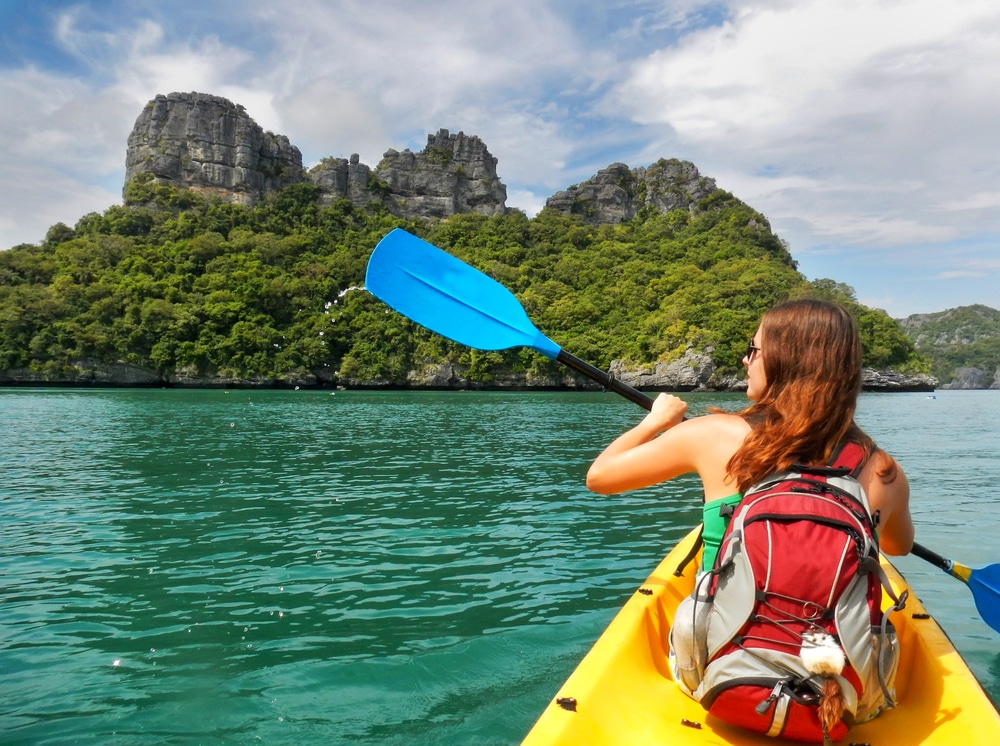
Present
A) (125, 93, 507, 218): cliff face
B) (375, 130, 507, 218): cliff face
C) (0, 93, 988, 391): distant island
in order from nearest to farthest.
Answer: (0, 93, 988, 391): distant island < (125, 93, 507, 218): cliff face < (375, 130, 507, 218): cliff face

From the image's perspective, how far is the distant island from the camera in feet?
235

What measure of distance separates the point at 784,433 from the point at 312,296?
290 ft

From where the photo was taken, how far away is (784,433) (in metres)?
2.00

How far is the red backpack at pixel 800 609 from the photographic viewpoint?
1.86m

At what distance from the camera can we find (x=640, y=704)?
252 centimetres

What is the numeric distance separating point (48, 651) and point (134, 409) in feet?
95.8

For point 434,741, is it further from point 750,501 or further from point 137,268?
point 137,268

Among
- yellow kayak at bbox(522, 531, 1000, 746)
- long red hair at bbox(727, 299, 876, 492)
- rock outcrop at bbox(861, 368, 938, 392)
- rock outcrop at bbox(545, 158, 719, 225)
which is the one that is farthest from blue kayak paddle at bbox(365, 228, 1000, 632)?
rock outcrop at bbox(545, 158, 719, 225)

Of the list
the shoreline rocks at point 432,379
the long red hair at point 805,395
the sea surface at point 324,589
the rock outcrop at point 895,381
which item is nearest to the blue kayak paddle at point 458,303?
the sea surface at point 324,589

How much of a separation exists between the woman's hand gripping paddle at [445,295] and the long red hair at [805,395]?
84.6 inches

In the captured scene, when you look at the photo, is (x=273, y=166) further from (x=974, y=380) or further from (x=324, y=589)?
(x=974, y=380)

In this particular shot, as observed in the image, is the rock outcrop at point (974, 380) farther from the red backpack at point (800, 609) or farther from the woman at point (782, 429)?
the red backpack at point (800, 609)

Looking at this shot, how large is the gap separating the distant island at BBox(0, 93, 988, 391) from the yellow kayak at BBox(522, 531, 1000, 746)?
140 ft

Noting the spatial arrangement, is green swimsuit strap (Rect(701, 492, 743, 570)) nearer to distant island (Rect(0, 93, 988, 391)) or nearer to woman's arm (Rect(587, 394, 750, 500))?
woman's arm (Rect(587, 394, 750, 500))
